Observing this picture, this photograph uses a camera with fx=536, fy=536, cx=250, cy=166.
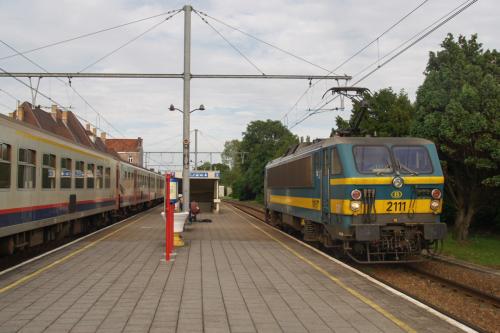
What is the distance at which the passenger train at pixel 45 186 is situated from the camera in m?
10.3

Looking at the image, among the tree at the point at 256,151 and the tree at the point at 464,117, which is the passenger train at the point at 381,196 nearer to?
the tree at the point at 464,117

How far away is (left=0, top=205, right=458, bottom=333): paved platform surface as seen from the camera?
594 cm

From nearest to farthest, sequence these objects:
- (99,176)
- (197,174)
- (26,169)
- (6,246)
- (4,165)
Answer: (4,165) → (6,246) → (26,169) → (99,176) → (197,174)

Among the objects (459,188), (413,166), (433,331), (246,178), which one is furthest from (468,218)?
(246,178)

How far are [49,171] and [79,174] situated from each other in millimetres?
3514

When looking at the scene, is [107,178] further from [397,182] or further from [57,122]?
[57,122]

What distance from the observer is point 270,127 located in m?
80.2

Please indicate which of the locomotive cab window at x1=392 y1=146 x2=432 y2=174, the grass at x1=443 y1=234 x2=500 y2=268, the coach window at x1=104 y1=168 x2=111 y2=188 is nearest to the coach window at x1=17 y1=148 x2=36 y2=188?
the locomotive cab window at x1=392 y1=146 x2=432 y2=174

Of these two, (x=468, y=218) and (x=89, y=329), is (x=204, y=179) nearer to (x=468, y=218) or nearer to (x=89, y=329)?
(x=468, y=218)

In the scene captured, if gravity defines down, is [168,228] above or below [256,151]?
below

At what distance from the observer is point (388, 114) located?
21438 millimetres

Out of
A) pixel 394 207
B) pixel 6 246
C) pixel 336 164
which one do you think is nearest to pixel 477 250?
pixel 394 207

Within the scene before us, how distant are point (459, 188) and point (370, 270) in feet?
25.0

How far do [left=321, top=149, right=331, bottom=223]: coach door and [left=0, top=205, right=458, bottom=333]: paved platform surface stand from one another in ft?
3.58
